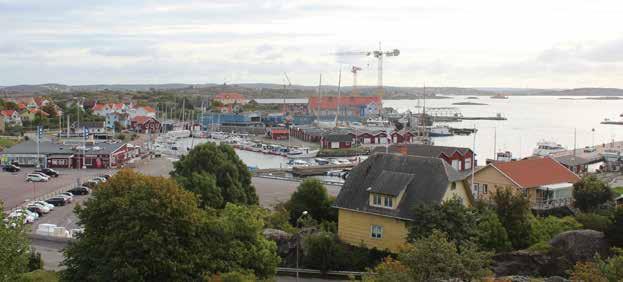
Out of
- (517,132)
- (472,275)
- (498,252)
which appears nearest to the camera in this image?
(472,275)

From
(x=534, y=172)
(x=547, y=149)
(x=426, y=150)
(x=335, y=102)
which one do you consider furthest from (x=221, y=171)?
(x=335, y=102)

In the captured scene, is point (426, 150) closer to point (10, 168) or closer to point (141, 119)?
point (10, 168)

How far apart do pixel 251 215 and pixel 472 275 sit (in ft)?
11.6

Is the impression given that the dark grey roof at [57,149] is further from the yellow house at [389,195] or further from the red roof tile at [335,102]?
the red roof tile at [335,102]

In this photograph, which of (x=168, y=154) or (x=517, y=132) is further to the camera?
(x=517, y=132)

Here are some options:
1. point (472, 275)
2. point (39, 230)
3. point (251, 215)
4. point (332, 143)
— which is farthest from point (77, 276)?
point (332, 143)

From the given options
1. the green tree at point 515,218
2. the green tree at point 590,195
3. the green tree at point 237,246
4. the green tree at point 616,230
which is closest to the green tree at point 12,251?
the green tree at point 237,246

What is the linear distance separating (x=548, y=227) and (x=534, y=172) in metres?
3.99

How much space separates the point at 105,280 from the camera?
23.8 ft

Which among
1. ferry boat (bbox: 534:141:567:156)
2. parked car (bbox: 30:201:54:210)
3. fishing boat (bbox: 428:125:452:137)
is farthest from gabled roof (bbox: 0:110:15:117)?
ferry boat (bbox: 534:141:567:156)

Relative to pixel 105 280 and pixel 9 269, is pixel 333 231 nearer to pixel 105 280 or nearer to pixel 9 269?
pixel 105 280

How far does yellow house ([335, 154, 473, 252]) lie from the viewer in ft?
33.4

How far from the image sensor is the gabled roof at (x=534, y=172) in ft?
46.9

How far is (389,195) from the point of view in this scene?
33.8 ft
